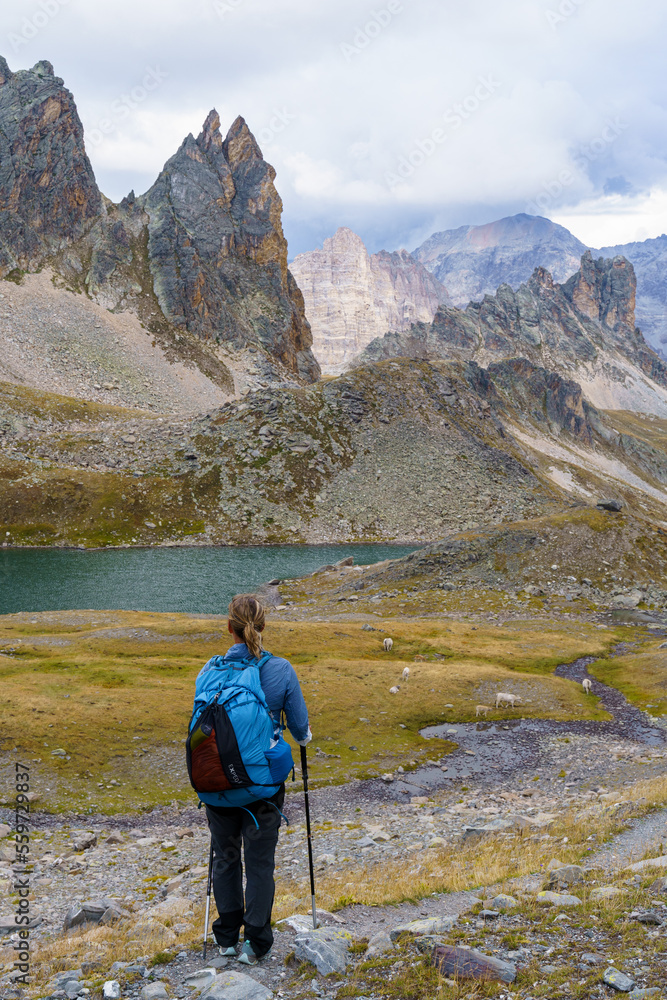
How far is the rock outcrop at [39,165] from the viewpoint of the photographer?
183125 millimetres

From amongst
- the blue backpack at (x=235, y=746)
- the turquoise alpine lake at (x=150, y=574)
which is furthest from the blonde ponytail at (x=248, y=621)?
the turquoise alpine lake at (x=150, y=574)

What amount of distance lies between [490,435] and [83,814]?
150 metres

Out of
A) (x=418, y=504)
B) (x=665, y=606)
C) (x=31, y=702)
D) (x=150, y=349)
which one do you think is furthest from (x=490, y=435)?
(x=31, y=702)

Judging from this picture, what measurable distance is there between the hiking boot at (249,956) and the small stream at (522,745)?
20.2m

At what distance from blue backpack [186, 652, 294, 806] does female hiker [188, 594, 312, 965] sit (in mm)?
14

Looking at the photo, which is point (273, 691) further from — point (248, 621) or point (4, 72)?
point (4, 72)

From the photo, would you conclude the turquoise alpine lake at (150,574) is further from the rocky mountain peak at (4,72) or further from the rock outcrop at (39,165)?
the rocky mountain peak at (4,72)

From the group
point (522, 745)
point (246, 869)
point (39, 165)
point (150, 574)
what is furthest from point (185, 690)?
point (39, 165)

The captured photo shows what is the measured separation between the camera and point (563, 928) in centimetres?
930

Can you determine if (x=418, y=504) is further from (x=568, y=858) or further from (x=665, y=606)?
(x=568, y=858)

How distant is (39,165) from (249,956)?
230611mm

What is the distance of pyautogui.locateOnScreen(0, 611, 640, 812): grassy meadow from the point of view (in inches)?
1067

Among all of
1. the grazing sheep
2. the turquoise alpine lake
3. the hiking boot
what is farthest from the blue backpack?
the turquoise alpine lake

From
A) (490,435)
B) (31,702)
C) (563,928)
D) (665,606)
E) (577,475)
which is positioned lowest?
(665,606)
